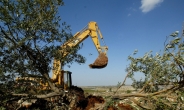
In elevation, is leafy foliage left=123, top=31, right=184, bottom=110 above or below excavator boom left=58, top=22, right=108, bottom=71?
below

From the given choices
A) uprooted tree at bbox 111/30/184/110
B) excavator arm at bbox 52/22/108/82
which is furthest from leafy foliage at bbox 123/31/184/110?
excavator arm at bbox 52/22/108/82

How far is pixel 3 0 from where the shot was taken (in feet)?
25.4

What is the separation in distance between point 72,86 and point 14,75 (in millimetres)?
5718

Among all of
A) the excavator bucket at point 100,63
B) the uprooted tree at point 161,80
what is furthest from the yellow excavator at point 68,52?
the uprooted tree at point 161,80

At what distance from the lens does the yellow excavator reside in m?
10.0

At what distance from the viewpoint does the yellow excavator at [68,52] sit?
10023 millimetres

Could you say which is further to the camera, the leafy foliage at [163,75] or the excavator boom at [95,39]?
the excavator boom at [95,39]

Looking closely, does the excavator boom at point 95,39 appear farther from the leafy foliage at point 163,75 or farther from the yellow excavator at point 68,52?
the leafy foliage at point 163,75

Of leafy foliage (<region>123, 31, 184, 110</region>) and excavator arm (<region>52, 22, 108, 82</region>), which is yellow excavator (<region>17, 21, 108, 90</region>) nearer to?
excavator arm (<region>52, 22, 108, 82</region>)

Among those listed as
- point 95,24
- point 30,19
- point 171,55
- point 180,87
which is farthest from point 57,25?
point 95,24

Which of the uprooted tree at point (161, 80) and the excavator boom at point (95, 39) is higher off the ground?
the excavator boom at point (95, 39)

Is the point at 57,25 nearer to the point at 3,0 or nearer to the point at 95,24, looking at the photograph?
the point at 3,0

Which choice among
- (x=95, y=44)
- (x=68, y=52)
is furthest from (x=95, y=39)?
(x=68, y=52)

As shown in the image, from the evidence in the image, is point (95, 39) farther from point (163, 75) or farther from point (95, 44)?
point (163, 75)
